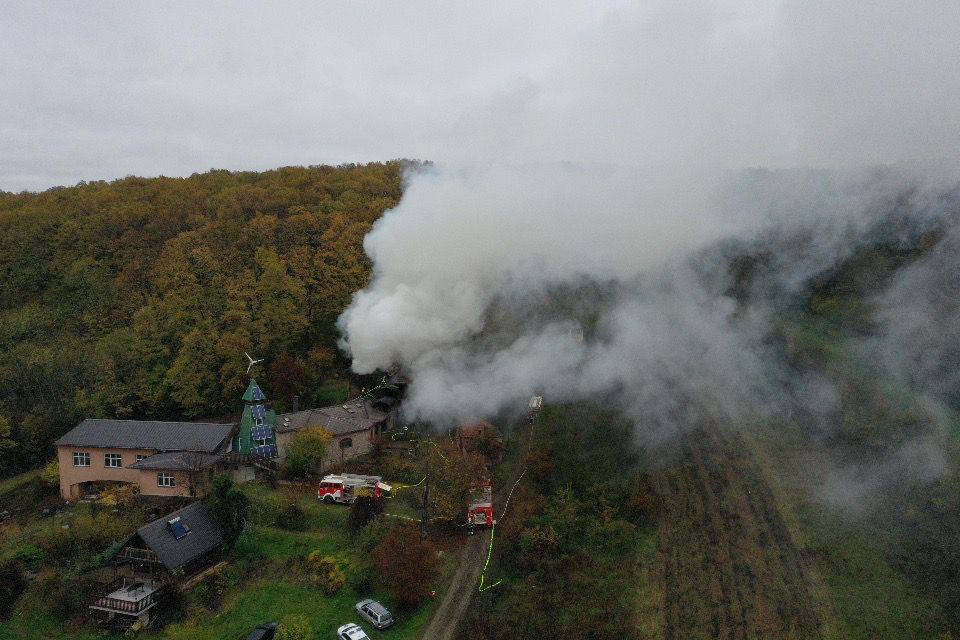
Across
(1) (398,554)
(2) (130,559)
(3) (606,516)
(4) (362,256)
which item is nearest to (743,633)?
(3) (606,516)

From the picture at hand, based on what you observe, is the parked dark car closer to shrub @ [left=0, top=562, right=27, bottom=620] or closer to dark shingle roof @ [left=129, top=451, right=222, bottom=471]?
shrub @ [left=0, top=562, right=27, bottom=620]

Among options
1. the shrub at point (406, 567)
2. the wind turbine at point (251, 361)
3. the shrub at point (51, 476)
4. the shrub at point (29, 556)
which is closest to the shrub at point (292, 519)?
the shrub at point (406, 567)

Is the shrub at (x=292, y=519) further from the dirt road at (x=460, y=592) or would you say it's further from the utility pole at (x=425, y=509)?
the dirt road at (x=460, y=592)

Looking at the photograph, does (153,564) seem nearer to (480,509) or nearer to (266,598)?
(266,598)

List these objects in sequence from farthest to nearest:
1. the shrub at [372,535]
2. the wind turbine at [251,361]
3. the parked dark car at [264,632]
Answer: the wind turbine at [251,361], the shrub at [372,535], the parked dark car at [264,632]

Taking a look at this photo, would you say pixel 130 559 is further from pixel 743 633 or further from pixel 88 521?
pixel 743 633

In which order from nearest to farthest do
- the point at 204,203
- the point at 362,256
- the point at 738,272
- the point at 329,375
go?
1. the point at 738,272
2. the point at 329,375
3. the point at 362,256
4. the point at 204,203
